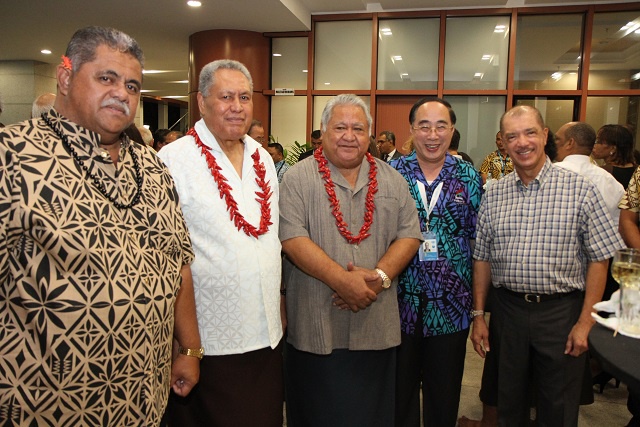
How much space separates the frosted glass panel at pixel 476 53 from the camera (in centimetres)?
813

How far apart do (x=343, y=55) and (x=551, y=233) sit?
701 centimetres

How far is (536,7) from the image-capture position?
787 centimetres

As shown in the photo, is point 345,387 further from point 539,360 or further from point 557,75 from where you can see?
point 557,75

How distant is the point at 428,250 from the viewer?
8.14ft

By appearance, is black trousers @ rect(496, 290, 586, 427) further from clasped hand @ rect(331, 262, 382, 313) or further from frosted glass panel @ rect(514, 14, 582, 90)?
frosted glass panel @ rect(514, 14, 582, 90)

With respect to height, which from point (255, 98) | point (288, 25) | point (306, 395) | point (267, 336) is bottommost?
point (306, 395)

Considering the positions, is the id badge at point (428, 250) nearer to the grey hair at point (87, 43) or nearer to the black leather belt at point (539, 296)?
the black leather belt at point (539, 296)

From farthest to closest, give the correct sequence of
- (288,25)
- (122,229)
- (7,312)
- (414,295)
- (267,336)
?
1. (288,25)
2. (414,295)
3. (267,336)
4. (122,229)
5. (7,312)

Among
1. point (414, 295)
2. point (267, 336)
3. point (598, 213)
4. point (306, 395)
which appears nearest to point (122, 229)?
point (267, 336)

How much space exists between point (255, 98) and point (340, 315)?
7.08 meters

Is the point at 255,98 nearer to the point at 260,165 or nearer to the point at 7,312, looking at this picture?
the point at 260,165

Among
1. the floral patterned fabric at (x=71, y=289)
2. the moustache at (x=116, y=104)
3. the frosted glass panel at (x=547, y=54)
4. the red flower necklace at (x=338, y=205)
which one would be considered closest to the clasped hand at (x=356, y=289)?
the red flower necklace at (x=338, y=205)

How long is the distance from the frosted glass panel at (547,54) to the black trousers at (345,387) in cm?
719

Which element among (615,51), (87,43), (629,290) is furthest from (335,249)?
(615,51)
